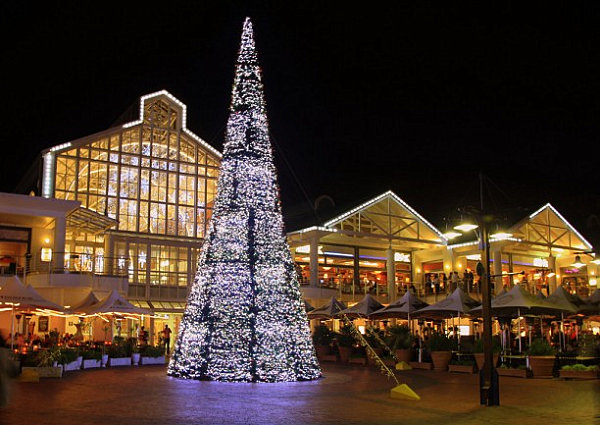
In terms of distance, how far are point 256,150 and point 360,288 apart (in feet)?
83.1

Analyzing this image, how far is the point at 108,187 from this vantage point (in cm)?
3706

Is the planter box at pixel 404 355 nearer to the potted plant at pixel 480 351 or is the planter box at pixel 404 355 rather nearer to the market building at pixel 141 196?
the potted plant at pixel 480 351

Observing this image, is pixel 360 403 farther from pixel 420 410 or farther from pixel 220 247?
pixel 220 247

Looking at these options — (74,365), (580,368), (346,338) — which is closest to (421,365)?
(346,338)

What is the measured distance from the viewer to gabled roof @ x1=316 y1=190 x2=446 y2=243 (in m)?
38.9

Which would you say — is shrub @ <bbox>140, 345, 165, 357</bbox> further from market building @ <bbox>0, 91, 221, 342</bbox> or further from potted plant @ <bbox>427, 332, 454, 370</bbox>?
potted plant @ <bbox>427, 332, 454, 370</bbox>

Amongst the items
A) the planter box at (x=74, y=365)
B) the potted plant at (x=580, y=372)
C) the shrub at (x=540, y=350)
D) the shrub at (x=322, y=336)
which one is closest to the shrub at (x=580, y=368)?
the potted plant at (x=580, y=372)

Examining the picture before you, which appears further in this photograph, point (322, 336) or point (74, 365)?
point (322, 336)

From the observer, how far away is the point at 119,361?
25.0 metres

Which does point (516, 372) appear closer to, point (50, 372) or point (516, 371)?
point (516, 371)

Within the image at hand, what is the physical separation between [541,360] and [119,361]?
1475 centimetres

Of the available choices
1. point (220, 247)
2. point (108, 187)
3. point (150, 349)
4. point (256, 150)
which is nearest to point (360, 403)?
point (220, 247)

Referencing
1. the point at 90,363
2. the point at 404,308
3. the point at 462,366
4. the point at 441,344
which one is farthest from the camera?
the point at 404,308

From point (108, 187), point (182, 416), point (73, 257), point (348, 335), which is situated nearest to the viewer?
point (182, 416)
